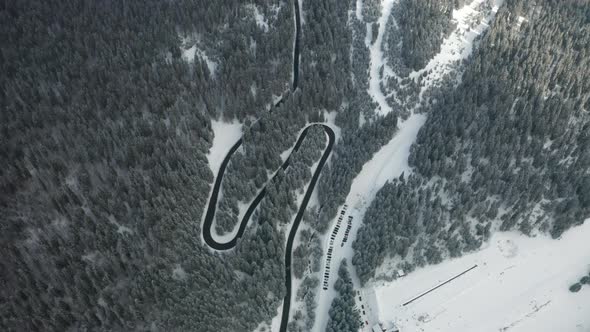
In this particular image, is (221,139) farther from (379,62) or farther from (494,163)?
(494,163)

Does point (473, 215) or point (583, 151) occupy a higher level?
point (583, 151)

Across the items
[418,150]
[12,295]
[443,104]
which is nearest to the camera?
[12,295]

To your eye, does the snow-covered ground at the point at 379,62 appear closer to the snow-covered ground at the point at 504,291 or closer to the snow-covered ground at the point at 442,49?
the snow-covered ground at the point at 442,49

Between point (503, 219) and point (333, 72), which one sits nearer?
point (503, 219)

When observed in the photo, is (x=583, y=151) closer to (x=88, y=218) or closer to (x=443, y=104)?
(x=443, y=104)

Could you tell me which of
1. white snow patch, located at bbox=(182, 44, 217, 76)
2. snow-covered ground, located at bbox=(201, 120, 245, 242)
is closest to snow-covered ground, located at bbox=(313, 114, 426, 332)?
snow-covered ground, located at bbox=(201, 120, 245, 242)

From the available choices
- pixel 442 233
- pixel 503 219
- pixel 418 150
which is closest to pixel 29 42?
pixel 418 150

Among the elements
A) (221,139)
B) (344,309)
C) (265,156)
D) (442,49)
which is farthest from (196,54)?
(344,309)

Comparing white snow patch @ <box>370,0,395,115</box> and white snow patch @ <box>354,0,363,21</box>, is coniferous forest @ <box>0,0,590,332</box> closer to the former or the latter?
white snow patch @ <box>354,0,363,21</box>
